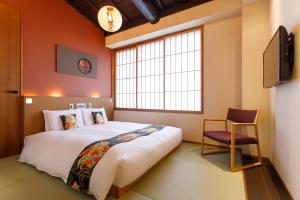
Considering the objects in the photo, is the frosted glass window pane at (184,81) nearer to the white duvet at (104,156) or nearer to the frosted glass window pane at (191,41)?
the frosted glass window pane at (191,41)

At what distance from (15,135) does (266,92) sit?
4303 millimetres

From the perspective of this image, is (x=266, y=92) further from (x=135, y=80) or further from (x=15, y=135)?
(x=15, y=135)

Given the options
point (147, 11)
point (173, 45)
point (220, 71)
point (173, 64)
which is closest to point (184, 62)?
point (173, 64)

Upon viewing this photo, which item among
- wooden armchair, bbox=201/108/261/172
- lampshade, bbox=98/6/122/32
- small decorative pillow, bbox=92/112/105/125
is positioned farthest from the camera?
small decorative pillow, bbox=92/112/105/125

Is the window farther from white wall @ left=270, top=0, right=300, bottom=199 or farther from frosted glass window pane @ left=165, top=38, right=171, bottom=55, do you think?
white wall @ left=270, top=0, right=300, bottom=199

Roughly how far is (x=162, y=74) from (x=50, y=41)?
2.55 m

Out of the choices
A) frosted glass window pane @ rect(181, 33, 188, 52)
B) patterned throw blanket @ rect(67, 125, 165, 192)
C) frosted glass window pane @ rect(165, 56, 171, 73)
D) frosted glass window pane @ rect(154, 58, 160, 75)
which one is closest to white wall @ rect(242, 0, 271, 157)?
frosted glass window pane @ rect(181, 33, 188, 52)

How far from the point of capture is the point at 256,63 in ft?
8.49

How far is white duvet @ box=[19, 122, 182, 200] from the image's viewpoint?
1.48 meters

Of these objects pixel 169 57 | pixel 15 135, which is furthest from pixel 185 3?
pixel 15 135

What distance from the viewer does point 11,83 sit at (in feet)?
→ 8.71

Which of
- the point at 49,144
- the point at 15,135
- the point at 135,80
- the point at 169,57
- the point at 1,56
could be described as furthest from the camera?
the point at 135,80

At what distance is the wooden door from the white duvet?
1.58 ft

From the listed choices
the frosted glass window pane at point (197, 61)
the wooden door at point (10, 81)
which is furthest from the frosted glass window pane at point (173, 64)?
the wooden door at point (10, 81)
